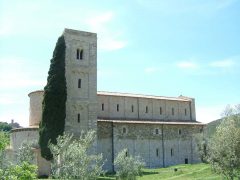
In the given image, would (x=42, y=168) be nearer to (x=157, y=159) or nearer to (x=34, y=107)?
(x=34, y=107)

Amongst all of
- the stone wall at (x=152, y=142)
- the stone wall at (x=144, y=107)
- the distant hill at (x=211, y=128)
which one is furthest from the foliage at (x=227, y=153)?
the stone wall at (x=144, y=107)

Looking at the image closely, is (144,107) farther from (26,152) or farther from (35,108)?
(26,152)

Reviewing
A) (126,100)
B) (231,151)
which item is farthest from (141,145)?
(231,151)

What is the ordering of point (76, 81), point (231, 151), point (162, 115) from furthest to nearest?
point (162, 115), point (76, 81), point (231, 151)

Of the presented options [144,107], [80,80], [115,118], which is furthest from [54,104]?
[144,107]

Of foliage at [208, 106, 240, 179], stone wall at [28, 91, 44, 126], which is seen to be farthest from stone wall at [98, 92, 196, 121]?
foliage at [208, 106, 240, 179]

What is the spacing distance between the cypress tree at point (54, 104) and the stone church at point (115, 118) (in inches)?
49.2

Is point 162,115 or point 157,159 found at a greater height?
point 162,115

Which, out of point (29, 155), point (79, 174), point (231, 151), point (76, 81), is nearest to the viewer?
point (79, 174)

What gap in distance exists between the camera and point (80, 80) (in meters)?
40.0

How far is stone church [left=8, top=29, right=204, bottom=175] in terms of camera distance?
128ft

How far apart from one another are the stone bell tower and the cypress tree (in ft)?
3.97

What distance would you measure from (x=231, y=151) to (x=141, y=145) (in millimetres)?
23015

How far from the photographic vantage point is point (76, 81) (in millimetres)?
39781
